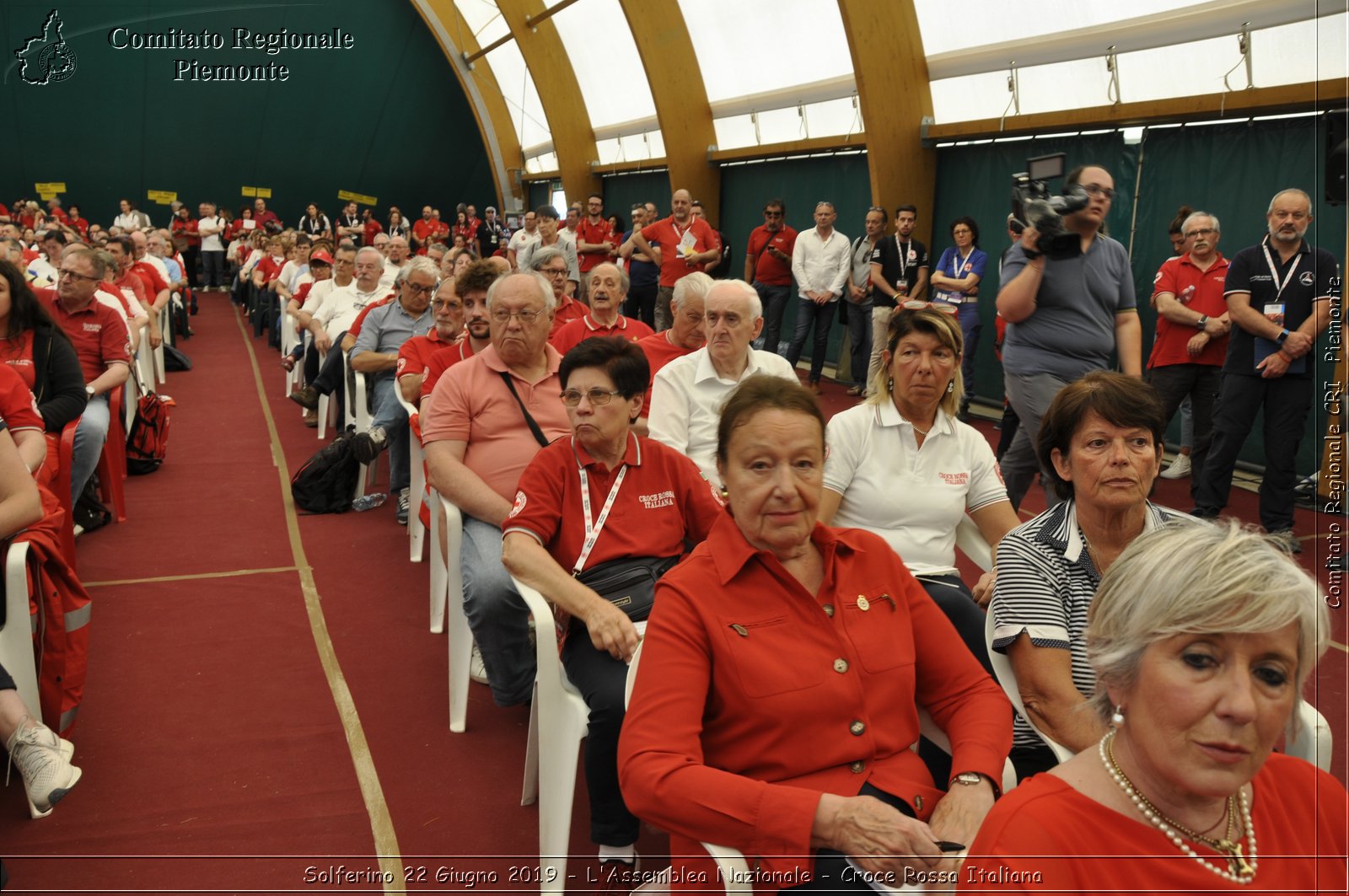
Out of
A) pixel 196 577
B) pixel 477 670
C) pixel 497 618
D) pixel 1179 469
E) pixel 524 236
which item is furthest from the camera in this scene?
pixel 524 236

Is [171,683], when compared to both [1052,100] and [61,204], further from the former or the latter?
[61,204]

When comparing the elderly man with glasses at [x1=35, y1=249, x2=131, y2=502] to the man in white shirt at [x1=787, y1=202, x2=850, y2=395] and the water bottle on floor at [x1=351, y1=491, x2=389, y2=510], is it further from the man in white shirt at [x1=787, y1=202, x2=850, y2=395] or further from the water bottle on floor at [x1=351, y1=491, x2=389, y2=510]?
the man in white shirt at [x1=787, y1=202, x2=850, y2=395]

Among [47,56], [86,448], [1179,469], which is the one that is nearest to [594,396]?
[86,448]

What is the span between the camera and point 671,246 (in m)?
10.8

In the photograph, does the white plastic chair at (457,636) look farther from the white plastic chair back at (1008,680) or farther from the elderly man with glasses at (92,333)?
the elderly man with glasses at (92,333)

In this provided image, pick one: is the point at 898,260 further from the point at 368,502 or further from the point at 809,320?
the point at 368,502

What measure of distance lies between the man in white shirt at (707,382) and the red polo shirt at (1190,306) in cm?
340

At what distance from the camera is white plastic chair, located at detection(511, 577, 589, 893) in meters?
2.52

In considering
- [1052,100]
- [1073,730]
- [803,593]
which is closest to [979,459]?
[1073,730]

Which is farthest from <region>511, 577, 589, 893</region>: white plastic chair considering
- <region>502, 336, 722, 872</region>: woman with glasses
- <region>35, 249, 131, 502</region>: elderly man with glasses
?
<region>35, 249, 131, 502</region>: elderly man with glasses

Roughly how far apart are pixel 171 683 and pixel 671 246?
7835mm

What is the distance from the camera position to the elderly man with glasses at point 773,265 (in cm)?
1062

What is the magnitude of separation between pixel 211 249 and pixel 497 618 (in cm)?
2000

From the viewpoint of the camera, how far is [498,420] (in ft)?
12.1
